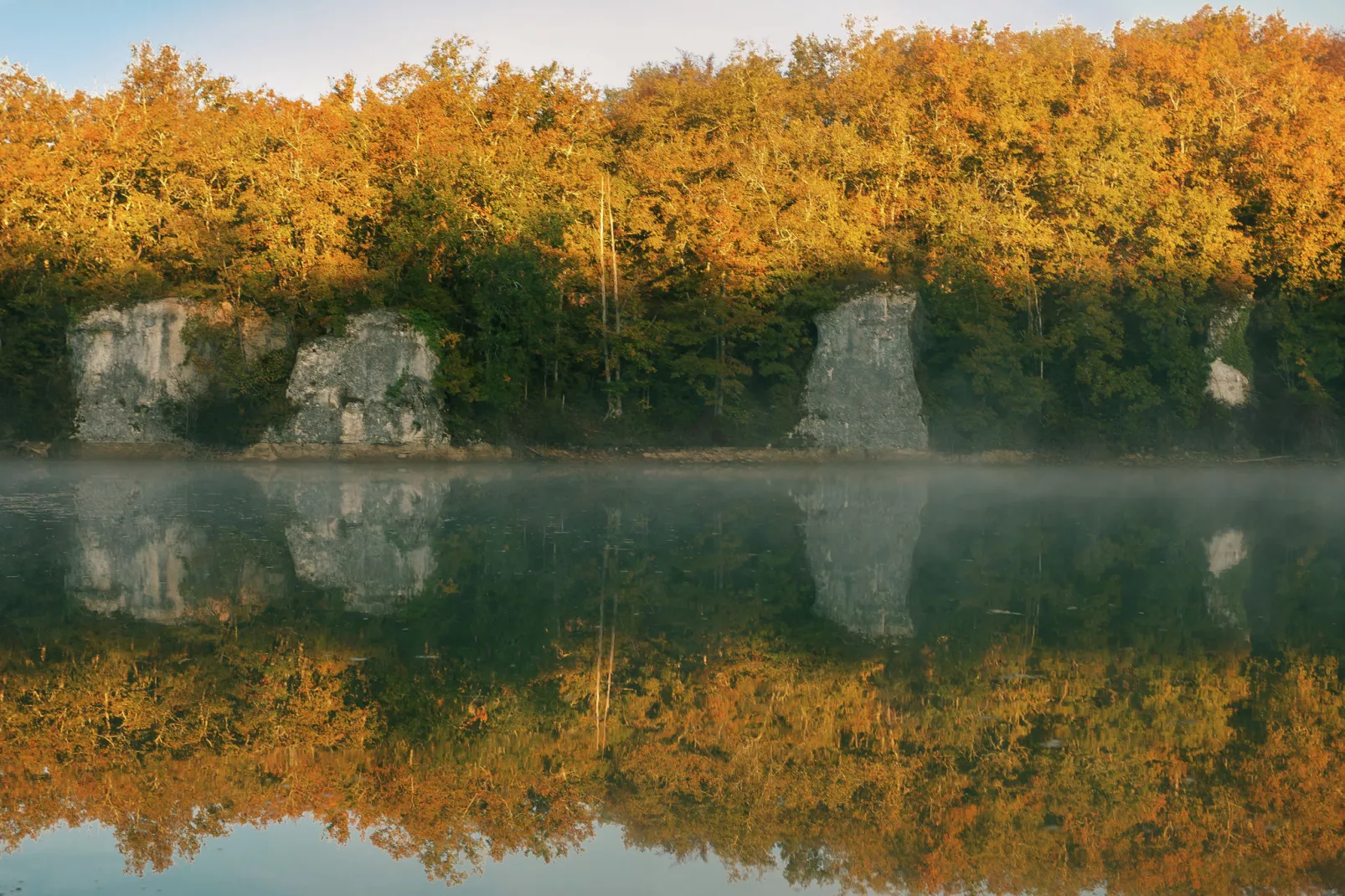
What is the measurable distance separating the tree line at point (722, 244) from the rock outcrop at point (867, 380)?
0.78 m

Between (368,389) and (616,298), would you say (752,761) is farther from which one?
(616,298)

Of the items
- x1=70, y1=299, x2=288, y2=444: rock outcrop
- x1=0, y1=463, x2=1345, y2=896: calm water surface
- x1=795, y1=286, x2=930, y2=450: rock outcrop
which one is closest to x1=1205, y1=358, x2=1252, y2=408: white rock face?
x1=795, y1=286, x2=930, y2=450: rock outcrop

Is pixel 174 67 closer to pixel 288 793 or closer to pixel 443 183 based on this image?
pixel 443 183

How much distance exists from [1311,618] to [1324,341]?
3667 cm

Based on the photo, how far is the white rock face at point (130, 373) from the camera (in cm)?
4216

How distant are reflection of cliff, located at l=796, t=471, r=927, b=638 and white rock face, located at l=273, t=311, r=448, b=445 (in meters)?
16.4

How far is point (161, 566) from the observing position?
50.2 ft

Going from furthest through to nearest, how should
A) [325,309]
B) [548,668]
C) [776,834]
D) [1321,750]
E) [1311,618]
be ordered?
[325,309] → [1311,618] → [548,668] → [1321,750] → [776,834]

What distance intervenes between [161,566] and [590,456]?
87.7ft

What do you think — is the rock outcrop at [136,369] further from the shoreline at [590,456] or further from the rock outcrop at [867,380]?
the rock outcrop at [867,380]

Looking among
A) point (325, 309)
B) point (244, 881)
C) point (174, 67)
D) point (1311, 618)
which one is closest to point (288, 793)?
point (244, 881)

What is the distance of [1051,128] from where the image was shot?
47.4 m

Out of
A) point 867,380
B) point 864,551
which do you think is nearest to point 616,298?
point 867,380

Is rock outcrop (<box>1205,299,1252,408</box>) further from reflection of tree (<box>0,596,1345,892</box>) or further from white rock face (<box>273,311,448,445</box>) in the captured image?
reflection of tree (<box>0,596,1345,892</box>)
